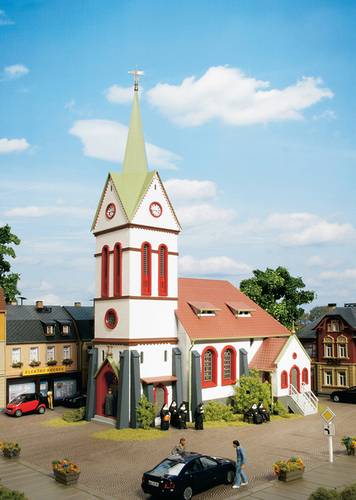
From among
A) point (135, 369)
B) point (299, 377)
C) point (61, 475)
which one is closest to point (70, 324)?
point (135, 369)

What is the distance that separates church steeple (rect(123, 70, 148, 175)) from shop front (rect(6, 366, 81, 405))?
65.5ft

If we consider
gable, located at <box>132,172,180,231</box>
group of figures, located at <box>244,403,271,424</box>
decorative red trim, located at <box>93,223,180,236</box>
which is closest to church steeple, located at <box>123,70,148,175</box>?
gable, located at <box>132,172,180,231</box>

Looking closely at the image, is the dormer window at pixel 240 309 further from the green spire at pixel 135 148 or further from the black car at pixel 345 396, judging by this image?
the green spire at pixel 135 148

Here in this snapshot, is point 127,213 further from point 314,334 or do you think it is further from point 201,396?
point 314,334

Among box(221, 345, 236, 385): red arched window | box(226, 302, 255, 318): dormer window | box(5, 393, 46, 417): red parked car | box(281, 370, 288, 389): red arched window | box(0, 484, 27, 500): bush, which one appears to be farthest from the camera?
box(226, 302, 255, 318): dormer window

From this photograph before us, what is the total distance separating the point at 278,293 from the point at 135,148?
2953 cm

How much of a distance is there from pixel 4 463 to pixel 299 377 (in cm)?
2636

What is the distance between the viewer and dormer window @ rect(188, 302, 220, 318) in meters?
42.9

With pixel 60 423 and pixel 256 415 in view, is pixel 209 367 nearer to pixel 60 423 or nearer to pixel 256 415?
pixel 256 415

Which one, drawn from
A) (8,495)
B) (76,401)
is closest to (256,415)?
(76,401)

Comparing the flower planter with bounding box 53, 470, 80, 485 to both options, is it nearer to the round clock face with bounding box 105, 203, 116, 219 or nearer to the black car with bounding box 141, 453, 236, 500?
the black car with bounding box 141, 453, 236, 500

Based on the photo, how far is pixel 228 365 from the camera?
4372 cm

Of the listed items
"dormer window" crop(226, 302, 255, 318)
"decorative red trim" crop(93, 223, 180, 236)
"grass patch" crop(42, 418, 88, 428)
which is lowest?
"grass patch" crop(42, 418, 88, 428)

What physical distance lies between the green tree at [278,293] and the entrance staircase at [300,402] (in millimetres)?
17845
